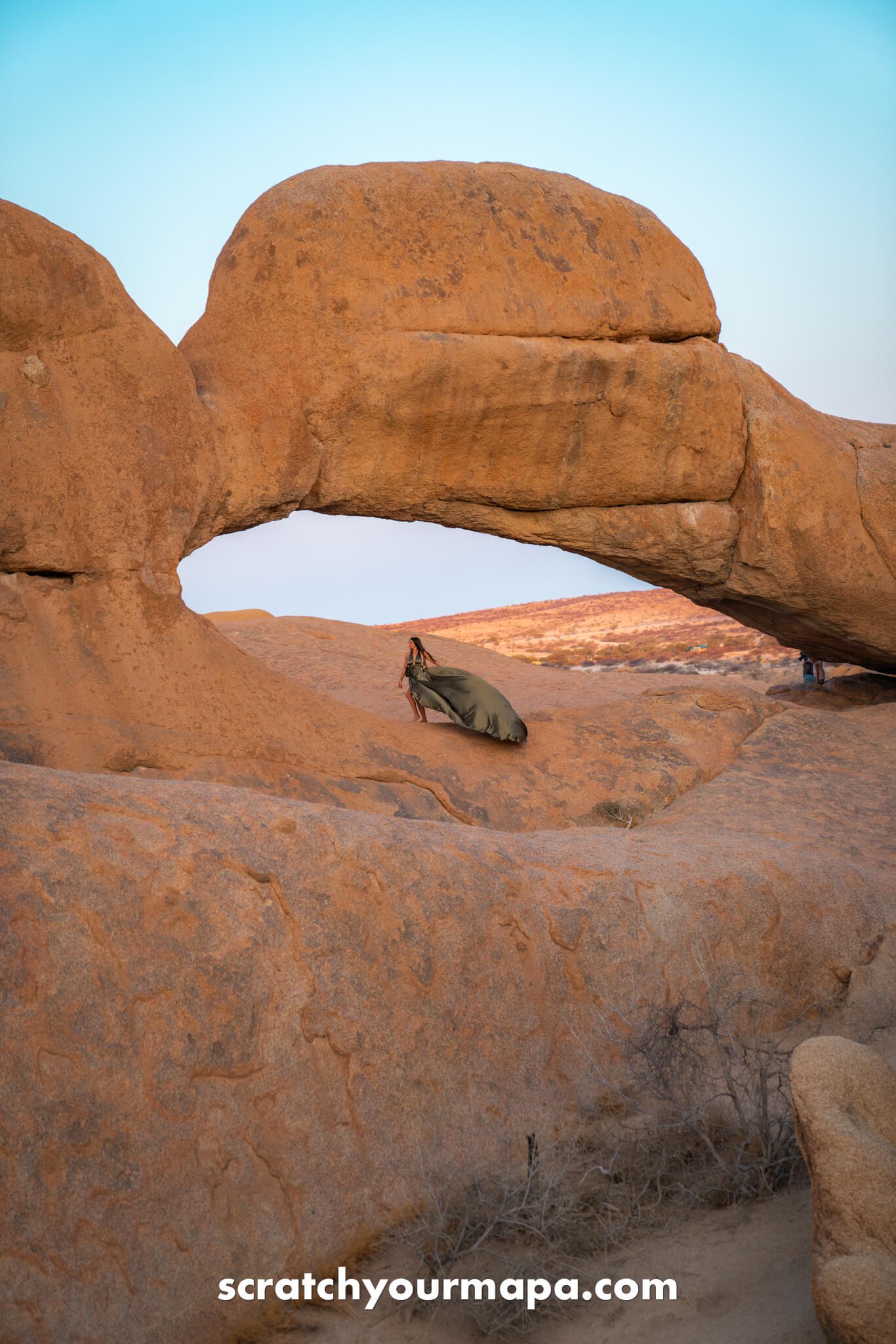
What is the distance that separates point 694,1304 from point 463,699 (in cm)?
592

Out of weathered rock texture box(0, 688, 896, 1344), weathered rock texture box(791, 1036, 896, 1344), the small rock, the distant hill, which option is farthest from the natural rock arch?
the distant hill

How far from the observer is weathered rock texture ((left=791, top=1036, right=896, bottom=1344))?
2406 millimetres

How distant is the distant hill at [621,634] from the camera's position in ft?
91.0

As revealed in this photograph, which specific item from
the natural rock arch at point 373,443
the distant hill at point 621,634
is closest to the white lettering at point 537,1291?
the natural rock arch at point 373,443

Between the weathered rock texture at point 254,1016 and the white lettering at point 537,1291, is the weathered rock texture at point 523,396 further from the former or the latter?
the white lettering at point 537,1291

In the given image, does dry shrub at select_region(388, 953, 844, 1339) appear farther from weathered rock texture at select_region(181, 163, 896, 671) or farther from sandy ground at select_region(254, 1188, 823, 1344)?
weathered rock texture at select_region(181, 163, 896, 671)

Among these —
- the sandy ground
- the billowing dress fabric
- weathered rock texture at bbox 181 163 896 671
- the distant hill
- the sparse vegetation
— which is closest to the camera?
the sandy ground

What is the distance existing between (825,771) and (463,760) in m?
2.73

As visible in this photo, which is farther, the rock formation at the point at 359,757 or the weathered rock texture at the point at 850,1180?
the rock formation at the point at 359,757

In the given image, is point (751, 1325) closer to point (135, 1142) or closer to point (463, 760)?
point (135, 1142)

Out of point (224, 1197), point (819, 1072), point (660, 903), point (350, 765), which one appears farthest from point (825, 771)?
point (224, 1197)

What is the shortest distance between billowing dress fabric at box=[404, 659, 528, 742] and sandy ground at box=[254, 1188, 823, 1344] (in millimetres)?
5297

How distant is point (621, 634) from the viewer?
39.4m

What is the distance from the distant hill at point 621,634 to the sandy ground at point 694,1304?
63.7ft
